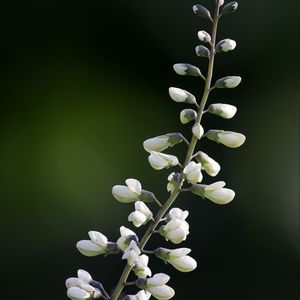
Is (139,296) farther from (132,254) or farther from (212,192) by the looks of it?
(212,192)

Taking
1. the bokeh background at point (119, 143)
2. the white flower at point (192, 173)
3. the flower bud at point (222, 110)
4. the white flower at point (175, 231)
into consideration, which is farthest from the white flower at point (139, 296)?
the bokeh background at point (119, 143)

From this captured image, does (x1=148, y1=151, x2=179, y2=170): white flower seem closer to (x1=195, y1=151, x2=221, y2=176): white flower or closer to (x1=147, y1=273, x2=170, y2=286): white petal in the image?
(x1=195, y1=151, x2=221, y2=176): white flower

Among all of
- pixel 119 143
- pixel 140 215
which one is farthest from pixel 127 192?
pixel 119 143

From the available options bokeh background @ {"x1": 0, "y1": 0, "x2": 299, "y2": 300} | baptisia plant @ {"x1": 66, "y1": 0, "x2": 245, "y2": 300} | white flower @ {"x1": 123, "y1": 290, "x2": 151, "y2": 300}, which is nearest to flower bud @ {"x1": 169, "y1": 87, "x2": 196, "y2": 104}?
baptisia plant @ {"x1": 66, "y1": 0, "x2": 245, "y2": 300}

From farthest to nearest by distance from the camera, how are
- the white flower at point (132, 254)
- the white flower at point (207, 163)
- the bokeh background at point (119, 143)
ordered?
the bokeh background at point (119, 143) < the white flower at point (207, 163) < the white flower at point (132, 254)

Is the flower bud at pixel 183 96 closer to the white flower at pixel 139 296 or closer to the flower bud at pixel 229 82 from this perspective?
the flower bud at pixel 229 82
